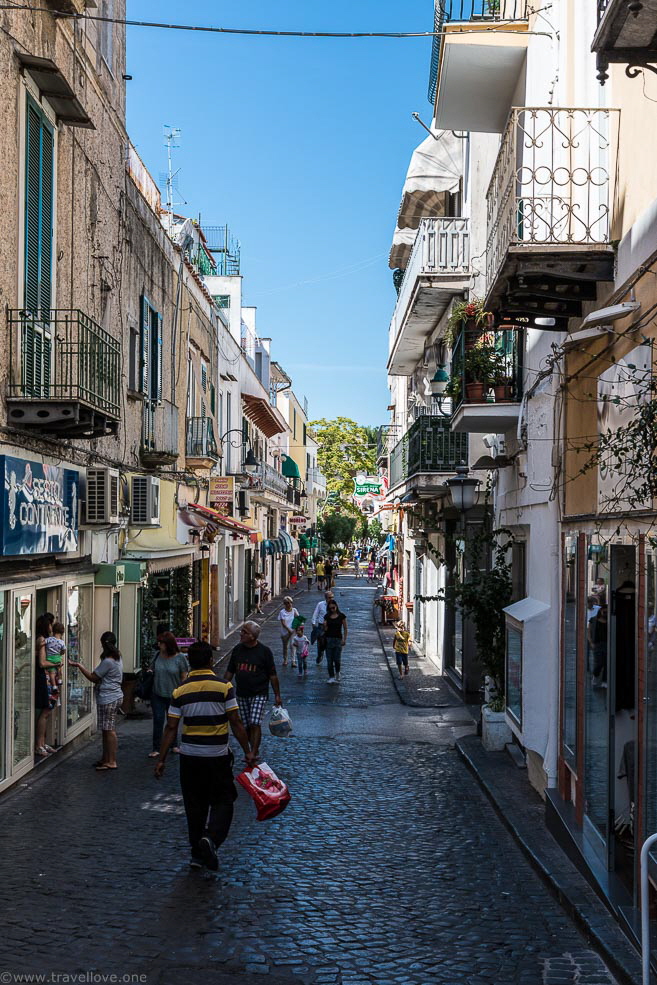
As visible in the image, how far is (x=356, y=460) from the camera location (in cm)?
9212

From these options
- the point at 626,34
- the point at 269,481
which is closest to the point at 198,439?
the point at 626,34

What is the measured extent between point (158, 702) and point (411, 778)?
3063 millimetres

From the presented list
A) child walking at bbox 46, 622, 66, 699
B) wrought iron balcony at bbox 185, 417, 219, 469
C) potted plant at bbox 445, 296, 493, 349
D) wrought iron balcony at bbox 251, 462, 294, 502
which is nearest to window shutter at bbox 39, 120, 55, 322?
child walking at bbox 46, 622, 66, 699

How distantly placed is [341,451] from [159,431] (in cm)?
7262

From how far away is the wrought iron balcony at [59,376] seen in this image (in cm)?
1091

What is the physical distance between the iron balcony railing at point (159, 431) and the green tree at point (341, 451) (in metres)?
70.3

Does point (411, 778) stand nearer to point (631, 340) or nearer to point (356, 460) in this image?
point (631, 340)

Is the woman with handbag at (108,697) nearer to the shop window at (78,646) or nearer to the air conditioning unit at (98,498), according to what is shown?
the shop window at (78,646)

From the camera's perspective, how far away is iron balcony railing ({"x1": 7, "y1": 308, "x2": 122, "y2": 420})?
36.0 ft

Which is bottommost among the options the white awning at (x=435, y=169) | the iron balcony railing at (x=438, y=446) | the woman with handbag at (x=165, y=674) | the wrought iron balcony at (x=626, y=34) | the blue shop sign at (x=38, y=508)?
the woman with handbag at (x=165, y=674)

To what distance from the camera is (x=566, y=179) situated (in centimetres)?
980

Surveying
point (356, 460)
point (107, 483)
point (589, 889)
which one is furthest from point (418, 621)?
point (356, 460)

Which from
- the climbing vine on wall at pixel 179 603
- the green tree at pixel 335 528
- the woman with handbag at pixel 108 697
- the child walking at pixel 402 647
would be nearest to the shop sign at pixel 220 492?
the climbing vine on wall at pixel 179 603

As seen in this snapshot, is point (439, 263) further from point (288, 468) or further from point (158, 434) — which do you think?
point (288, 468)
